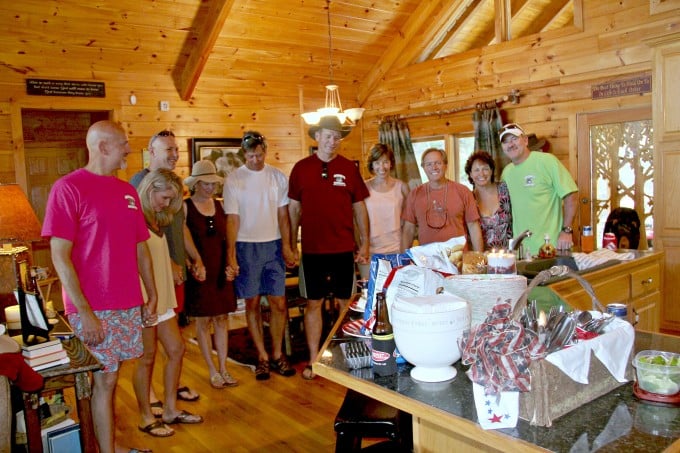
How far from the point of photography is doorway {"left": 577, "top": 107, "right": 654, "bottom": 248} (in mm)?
4754

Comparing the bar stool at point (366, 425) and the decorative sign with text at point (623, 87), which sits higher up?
the decorative sign with text at point (623, 87)

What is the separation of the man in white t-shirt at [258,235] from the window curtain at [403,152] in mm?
3325

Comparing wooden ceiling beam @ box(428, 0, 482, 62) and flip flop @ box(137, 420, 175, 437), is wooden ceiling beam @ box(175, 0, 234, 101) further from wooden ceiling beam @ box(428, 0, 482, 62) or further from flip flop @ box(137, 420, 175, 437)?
flip flop @ box(137, 420, 175, 437)

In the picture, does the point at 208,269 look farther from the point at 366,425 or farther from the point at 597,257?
the point at 597,257

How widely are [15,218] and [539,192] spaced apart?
9.84 ft

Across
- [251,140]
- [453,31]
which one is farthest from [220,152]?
[453,31]

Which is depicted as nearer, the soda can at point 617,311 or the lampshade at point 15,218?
the soda can at point 617,311

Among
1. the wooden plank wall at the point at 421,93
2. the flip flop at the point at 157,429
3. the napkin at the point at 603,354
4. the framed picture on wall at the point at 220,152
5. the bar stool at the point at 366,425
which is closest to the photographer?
the napkin at the point at 603,354

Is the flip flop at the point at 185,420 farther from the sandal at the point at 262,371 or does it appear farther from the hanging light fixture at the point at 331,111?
the hanging light fixture at the point at 331,111

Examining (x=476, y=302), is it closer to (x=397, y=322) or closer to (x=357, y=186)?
(x=397, y=322)

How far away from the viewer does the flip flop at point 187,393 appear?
11.1ft

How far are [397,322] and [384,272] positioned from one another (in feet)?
1.33

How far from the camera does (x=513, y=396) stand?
3.75 ft

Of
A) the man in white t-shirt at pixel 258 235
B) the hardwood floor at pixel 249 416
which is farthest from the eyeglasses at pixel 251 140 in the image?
the hardwood floor at pixel 249 416
